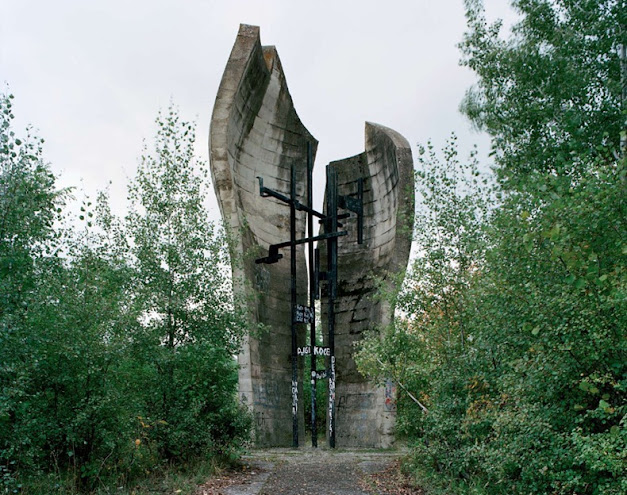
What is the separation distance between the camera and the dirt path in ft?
21.5

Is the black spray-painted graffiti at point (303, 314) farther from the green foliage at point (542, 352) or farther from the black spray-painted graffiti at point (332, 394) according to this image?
the green foliage at point (542, 352)

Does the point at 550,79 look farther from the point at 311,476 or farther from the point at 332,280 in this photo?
the point at 311,476

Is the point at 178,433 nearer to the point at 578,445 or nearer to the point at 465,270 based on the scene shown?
the point at 465,270

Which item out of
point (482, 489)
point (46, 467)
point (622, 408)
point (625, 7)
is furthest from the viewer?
point (625, 7)

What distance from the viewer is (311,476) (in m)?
7.63

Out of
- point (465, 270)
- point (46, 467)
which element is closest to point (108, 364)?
point (46, 467)

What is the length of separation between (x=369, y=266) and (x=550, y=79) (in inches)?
207

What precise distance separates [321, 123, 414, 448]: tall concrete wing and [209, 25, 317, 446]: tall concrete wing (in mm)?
917

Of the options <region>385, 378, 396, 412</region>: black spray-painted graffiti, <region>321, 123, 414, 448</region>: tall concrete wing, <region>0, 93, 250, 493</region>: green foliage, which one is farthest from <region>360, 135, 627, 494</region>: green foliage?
<region>321, 123, 414, 448</region>: tall concrete wing

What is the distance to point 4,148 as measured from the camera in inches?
207

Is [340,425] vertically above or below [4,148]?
below

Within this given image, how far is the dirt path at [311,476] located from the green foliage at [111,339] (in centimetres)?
65

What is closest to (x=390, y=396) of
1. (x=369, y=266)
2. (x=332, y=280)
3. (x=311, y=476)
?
(x=332, y=280)

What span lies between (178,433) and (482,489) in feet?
11.2
